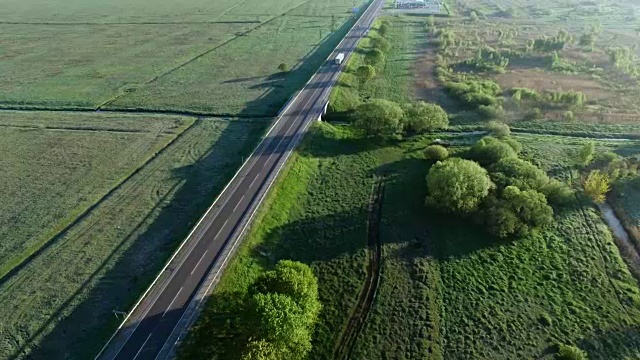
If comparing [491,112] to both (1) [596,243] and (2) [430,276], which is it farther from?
(2) [430,276]

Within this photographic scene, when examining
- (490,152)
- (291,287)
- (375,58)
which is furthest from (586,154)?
(375,58)

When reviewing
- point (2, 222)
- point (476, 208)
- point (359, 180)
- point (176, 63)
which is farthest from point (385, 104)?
point (176, 63)

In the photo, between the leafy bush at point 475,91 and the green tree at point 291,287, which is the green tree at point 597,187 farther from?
the green tree at point 291,287

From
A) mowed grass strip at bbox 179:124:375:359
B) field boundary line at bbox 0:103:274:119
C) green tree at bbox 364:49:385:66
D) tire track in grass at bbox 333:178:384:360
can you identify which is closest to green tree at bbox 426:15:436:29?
green tree at bbox 364:49:385:66

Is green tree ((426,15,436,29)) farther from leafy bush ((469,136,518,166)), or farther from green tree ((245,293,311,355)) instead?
green tree ((245,293,311,355))

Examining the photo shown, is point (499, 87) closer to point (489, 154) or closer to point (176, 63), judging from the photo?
point (489, 154)

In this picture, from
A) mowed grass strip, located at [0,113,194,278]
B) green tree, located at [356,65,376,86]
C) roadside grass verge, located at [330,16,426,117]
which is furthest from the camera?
green tree, located at [356,65,376,86]

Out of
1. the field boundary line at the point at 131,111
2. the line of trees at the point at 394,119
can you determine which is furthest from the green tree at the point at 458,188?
the field boundary line at the point at 131,111
